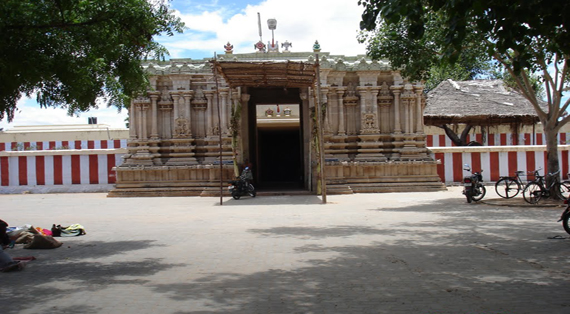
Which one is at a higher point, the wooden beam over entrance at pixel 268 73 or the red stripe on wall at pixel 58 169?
the wooden beam over entrance at pixel 268 73

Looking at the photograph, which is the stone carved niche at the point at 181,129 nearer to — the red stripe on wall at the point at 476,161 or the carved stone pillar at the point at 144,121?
the carved stone pillar at the point at 144,121

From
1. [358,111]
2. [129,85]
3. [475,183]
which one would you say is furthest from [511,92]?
[129,85]

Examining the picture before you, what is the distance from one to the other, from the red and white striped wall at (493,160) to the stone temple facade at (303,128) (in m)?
2.26

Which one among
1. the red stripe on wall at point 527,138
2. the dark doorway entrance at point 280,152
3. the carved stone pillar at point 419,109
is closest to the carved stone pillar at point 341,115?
the carved stone pillar at point 419,109

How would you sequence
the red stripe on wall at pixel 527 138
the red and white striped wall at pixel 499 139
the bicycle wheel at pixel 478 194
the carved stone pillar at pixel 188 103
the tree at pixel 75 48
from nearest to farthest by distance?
the tree at pixel 75 48
the bicycle wheel at pixel 478 194
the carved stone pillar at pixel 188 103
the red and white striped wall at pixel 499 139
the red stripe on wall at pixel 527 138

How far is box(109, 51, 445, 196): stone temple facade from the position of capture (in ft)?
69.5

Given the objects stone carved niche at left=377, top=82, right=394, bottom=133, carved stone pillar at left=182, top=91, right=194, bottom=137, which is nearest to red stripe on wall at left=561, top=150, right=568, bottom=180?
stone carved niche at left=377, top=82, right=394, bottom=133

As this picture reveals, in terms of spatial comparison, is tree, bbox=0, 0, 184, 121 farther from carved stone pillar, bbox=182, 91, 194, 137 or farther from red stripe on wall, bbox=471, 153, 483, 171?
red stripe on wall, bbox=471, 153, 483, 171

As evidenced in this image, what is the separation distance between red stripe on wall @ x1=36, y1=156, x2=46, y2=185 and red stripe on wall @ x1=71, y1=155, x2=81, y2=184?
1.33 meters

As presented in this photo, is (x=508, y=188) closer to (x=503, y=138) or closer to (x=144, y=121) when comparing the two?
(x=144, y=121)

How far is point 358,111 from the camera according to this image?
2247 cm

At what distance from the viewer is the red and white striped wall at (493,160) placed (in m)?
23.7

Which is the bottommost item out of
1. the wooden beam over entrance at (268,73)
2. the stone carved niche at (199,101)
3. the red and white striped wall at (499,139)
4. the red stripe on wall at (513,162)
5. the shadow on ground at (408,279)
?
the shadow on ground at (408,279)

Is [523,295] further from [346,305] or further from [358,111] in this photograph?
[358,111]
